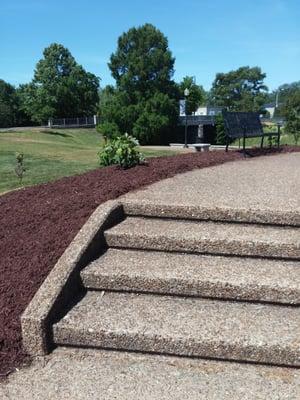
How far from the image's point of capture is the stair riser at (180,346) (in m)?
3.00

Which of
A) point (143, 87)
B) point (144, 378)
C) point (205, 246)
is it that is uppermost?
point (143, 87)

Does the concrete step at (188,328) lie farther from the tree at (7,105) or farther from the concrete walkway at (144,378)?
the tree at (7,105)

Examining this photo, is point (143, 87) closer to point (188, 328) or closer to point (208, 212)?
point (208, 212)

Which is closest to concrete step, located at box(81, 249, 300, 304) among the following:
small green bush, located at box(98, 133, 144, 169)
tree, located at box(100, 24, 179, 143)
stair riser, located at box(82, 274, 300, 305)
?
stair riser, located at box(82, 274, 300, 305)

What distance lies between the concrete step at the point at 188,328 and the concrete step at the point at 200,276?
9cm

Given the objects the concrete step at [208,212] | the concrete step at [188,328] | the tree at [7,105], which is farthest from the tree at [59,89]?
the concrete step at [188,328]

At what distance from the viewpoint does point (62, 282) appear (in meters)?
3.44

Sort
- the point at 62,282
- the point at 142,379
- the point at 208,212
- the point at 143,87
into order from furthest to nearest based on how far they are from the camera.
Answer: the point at 143,87
the point at 208,212
the point at 62,282
the point at 142,379

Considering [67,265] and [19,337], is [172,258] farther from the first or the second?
[19,337]

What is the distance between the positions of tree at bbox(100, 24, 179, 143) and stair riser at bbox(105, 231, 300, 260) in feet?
140

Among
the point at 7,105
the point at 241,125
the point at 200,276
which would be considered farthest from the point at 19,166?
the point at 7,105

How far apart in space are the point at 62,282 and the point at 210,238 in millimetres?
1336

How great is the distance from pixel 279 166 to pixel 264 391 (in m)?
5.45

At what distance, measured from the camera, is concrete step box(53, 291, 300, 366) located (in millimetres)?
3027
